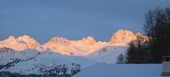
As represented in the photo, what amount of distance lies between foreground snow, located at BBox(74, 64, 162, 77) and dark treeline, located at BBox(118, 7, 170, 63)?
18285mm

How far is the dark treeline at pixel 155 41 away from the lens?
73.3 metres

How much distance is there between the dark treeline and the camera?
241 ft

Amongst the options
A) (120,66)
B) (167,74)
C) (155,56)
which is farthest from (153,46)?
(167,74)

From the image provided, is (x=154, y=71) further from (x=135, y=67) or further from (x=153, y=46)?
(x=153, y=46)

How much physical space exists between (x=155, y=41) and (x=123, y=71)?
24.6 metres

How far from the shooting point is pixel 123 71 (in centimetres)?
5116

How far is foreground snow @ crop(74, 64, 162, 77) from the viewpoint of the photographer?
48.7 meters

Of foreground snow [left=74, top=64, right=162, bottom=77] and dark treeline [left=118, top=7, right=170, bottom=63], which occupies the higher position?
dark treeline [left=118, top=7, right=170, bottom=63]

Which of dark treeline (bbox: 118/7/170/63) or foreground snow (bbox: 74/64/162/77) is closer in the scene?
foreground snow (bbox: 74/64/162/77)

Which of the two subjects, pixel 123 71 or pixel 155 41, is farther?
pixel 155 41

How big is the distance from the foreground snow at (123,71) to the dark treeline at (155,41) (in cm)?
1828

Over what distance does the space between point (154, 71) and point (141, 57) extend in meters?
28.3

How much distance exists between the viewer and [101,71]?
52.8 metres

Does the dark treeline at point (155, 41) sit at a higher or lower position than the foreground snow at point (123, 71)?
higher
